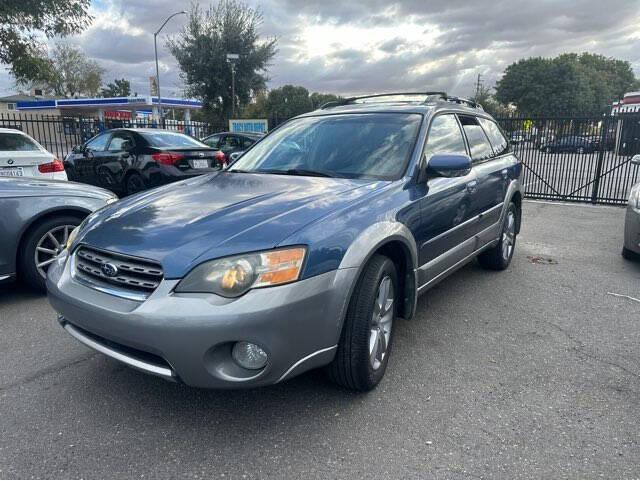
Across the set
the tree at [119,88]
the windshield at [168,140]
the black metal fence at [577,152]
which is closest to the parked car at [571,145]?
the black metal fence at [577,152]

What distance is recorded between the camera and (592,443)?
2336mm

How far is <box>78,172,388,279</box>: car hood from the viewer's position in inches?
88.9

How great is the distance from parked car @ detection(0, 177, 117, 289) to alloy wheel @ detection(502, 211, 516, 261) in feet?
13.8

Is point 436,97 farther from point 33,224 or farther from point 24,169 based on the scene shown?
point 24,169

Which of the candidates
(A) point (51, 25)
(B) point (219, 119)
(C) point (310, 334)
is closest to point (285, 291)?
(C) point (310, 334)

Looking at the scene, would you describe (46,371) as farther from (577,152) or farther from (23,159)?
(577,152)

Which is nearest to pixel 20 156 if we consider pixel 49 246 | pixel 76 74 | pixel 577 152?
pixel 49 246

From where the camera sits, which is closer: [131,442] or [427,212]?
[131,442]

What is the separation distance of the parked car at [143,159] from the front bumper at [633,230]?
20.6 feet

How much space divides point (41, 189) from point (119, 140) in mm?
4745

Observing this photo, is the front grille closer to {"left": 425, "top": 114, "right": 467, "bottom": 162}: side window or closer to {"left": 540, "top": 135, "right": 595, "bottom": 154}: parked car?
{"left": 425, "top": 114, "right": 467, "bottom": 162}: side window

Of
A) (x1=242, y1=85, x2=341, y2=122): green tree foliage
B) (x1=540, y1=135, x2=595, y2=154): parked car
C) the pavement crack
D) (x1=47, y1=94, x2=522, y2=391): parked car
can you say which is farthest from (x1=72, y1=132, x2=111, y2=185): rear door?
(x1=242, y1=85, x2=341, y2=122): green tree foliage

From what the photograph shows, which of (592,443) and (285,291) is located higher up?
(285,291)

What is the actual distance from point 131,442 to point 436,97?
142 inches
